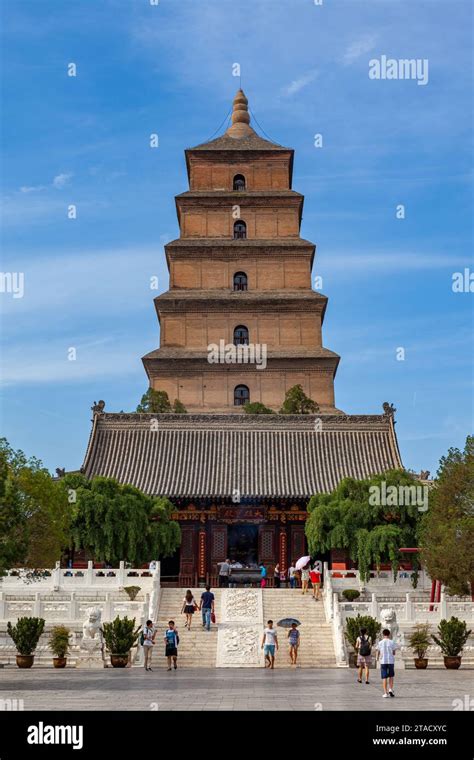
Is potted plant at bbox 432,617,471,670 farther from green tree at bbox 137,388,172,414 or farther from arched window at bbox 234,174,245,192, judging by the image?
arched window at bbox 234,174,245,192

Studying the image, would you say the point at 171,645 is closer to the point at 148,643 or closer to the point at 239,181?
the point at 148,643

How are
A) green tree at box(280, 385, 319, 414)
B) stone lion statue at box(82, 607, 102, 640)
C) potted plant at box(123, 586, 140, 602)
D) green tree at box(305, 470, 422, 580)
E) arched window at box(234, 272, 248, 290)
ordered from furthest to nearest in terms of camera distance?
1. arched window at box(234, 272, 248, 290)
2. green tree at box(280, 385, 319, 414)
3. green tree at box(305, 470, 422, 580)
4. potted plant at box(123, 586, 140, 602)
5. stone lion statue at box(82, 607, 102, 640)

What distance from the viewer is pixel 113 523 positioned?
3098 centimetres

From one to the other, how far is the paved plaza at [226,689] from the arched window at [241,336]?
25145mm

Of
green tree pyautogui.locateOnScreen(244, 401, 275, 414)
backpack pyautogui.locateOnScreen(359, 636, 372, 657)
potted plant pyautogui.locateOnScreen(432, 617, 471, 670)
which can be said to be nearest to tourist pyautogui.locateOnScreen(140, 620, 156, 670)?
backpack pyautogui.locateOnScreen(359, 636, 372, 657)

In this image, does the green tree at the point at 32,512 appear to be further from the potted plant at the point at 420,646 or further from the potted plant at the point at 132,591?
the potted plant at the point at 420,646

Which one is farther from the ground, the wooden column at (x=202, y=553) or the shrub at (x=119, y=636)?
the wooden column at (x=202, y=553)

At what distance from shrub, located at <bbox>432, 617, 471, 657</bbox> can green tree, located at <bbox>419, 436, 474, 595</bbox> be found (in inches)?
69.6

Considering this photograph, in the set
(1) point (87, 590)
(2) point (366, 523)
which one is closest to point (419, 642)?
(2) point (366, 523)

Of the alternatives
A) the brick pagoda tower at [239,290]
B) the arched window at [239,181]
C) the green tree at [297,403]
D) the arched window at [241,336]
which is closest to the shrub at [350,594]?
the green tree at [297,403]

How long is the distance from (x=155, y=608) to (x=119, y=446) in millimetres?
14259

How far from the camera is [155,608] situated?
85.2ft

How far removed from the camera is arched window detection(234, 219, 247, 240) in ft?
153

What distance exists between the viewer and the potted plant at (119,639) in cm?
2077
